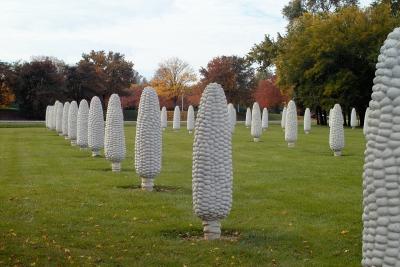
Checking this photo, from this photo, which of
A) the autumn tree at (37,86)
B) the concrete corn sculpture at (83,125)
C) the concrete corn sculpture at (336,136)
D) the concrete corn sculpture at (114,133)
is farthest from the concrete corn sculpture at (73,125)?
the autumn tree at (37,86)

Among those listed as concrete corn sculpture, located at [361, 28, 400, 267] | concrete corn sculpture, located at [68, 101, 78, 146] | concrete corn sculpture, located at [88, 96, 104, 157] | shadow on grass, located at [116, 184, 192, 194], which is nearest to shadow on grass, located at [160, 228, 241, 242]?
shadow on grass, located at [116, 184, 192, 194]

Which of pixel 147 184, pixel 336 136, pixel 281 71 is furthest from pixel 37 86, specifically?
pixel 147 184

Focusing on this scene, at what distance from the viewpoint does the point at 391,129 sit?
3615mm

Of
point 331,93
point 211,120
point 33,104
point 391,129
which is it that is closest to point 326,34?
point 331,93

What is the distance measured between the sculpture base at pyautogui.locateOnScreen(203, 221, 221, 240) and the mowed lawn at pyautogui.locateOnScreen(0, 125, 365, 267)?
0.18 meters

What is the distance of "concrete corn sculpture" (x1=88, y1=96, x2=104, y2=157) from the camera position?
21.0 metres

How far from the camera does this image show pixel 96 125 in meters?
21.2

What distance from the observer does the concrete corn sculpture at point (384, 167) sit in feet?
11.8

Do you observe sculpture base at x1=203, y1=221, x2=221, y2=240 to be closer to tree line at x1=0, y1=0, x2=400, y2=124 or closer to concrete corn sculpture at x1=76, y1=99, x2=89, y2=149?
concrete corn sculpture at x1=76, y1=99, x2=89, y2=149

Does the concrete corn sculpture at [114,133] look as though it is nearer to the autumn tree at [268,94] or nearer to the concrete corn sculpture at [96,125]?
the concrete corn sculpture at [96,125]

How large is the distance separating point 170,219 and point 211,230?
5.42 ft

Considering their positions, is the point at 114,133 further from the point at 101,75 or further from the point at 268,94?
the point at 268,94

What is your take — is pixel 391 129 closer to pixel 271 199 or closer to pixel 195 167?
pixel 195 167

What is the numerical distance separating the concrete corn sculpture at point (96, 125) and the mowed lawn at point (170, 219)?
255cm
